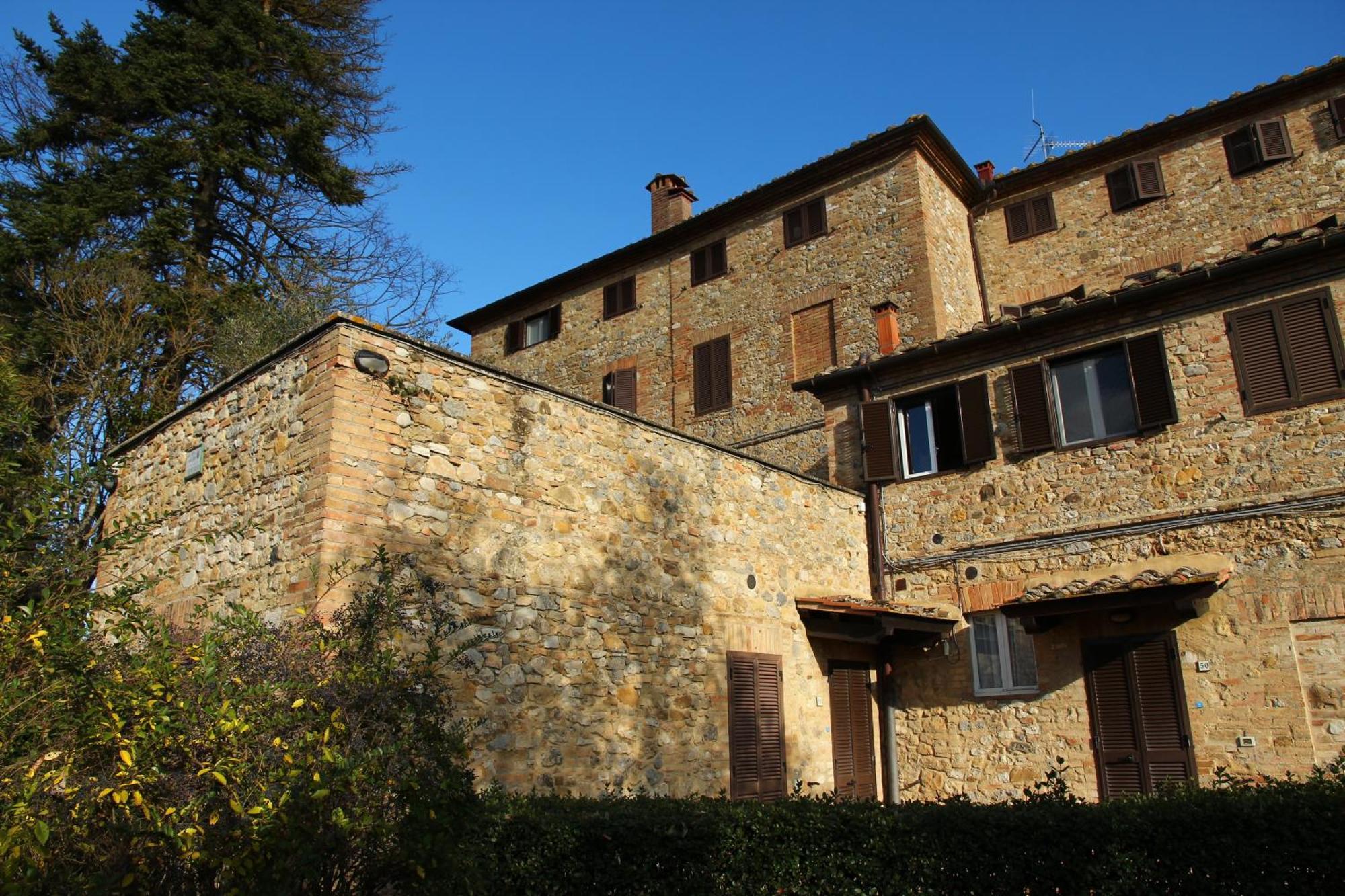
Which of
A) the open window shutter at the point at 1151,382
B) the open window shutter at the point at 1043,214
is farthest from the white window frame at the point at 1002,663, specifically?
the open window shutter at the point at 1043,214

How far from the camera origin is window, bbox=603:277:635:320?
19.4 meters

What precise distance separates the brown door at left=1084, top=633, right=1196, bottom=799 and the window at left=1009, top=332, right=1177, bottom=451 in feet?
7.71

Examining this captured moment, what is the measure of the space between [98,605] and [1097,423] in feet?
31.9

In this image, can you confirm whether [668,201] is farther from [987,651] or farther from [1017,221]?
[987,651]

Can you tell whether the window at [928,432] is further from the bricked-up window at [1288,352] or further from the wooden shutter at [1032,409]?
the bricked-up window at [1288,352]

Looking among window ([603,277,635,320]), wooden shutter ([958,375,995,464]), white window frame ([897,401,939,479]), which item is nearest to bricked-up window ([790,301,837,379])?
window ([603,277,635,320])

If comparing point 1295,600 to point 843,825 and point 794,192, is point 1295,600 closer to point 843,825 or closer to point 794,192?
point 843,825

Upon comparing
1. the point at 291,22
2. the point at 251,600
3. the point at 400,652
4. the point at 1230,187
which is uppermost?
the point at 291,22

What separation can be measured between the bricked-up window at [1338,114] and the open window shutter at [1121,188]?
278 cm

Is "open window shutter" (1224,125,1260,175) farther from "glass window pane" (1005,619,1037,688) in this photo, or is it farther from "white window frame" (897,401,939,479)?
"glass window pane" (1005,619,1037,688)

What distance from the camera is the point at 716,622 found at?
9.30m

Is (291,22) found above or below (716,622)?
above

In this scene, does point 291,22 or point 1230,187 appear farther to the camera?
point 291,22

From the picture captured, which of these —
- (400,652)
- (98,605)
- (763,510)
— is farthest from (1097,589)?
Result: (98,605)
